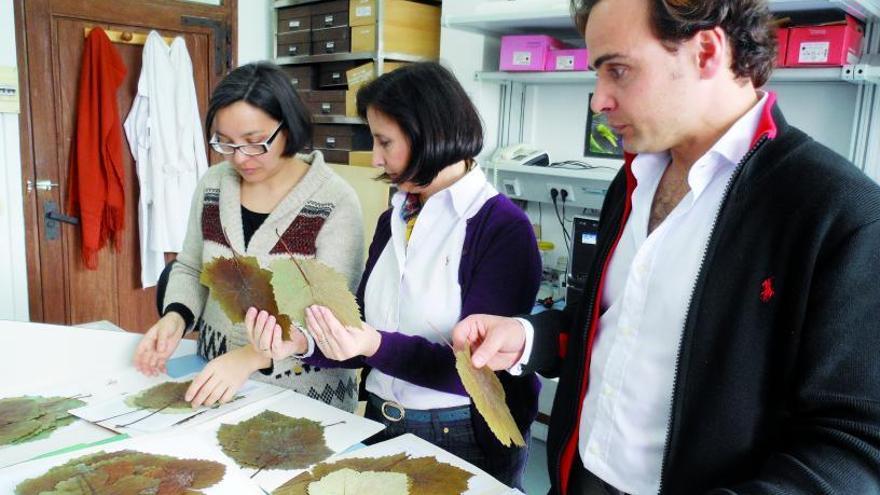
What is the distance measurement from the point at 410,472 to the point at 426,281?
13.9 inches

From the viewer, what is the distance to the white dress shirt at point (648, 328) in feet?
2.58

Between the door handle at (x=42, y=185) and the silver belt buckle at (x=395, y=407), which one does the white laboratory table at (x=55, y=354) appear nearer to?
the silver belt buckle at (x=395, y=407)

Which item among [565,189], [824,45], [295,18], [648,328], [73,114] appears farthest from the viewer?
[295,18]

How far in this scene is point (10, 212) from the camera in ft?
9.86

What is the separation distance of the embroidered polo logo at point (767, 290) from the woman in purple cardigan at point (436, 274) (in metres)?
0.47

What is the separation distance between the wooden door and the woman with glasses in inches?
80.4

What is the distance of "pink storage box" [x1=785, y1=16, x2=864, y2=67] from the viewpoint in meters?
1.87

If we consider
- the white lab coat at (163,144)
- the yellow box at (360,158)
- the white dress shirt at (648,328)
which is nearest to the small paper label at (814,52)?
the white dress shirt at (648,328)

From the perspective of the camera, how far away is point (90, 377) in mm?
1269

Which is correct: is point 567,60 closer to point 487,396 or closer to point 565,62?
point 565,62

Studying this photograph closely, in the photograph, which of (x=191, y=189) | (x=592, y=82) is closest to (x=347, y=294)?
(x=592, y=82)

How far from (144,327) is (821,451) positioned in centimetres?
347

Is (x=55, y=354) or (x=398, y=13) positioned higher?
(x=398, y=13)

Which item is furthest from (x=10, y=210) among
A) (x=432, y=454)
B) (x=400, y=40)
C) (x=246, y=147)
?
(x=432, y=454)
